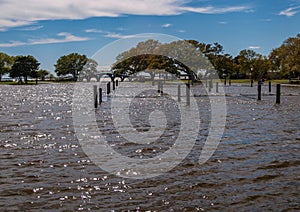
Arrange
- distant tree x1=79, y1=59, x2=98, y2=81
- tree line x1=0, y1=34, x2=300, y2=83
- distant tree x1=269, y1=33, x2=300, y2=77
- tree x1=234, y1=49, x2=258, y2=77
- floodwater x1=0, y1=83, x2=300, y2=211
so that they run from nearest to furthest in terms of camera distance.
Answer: floodwater x1=0, y1=83, x2=300, y2=211, distant tree x1=269, y1=33, x2=300, y2=77, tree line x1=0, y1=34, x2=300, y2=83, tree x1=234, y1=49, x2=258, y2=77, distant tree x1=79, y1=59, x2=98, y2=81

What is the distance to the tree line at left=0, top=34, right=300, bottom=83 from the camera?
300ft

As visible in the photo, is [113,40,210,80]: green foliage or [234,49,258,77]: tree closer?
[113,40,210,80]: green foliage

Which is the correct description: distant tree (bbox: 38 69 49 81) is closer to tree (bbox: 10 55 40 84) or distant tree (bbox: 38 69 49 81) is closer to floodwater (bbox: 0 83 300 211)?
tree (bbox: 10 55 40 84)

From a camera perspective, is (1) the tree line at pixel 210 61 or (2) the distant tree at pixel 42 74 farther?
(2) the distant tree at pixel 42 74

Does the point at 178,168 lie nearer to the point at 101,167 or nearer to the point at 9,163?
the point at 101,167

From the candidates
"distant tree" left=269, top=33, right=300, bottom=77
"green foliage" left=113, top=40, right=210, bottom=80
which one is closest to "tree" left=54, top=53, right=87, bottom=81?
"green foliage" left=113, top=40, right=210, bottom=80

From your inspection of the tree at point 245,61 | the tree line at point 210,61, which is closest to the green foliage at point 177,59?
the tree line at point 210,61

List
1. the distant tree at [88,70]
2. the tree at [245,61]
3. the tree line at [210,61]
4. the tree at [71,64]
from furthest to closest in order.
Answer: the tree at [71,64] → the distant tree at [88,70] → the tree at [245,61] → the tree line at [210,61]

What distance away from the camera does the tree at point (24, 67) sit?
141875 millimetres

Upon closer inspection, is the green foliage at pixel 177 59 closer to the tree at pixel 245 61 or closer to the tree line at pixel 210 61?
the tree line at pixel 210 61

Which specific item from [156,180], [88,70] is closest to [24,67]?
[88,70]

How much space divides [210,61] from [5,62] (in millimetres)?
83796

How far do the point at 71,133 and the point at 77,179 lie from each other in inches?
285

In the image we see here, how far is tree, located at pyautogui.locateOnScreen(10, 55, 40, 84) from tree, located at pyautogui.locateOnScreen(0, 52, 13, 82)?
18.0ft
